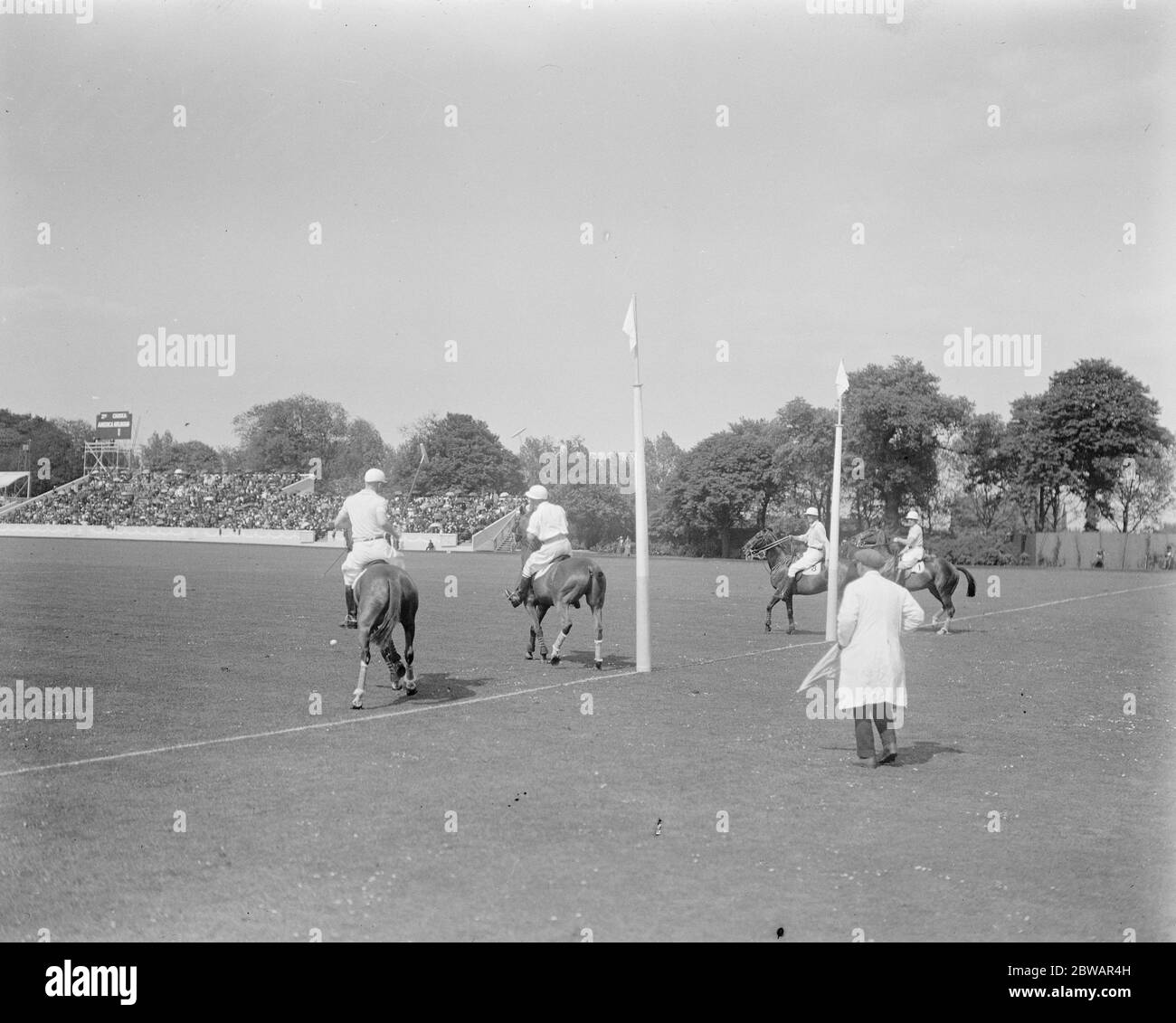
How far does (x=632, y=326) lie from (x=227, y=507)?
198 feet

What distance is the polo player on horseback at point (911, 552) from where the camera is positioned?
21266 millimetres

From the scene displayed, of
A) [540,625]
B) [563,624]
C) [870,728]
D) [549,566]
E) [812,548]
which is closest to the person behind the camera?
[870,728]

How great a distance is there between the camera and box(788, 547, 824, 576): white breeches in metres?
20.3

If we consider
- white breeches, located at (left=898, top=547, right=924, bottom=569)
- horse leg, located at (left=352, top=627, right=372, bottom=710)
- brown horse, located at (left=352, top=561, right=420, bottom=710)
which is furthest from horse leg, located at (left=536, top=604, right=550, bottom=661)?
white breeches, located at (left=898, top=547, right=924, bottom=569)

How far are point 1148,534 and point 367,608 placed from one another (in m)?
62.5

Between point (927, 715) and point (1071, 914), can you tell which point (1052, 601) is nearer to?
point (927, 715)

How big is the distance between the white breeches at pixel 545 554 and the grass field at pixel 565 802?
4.28ft

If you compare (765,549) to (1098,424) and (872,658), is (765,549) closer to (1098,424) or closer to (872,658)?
(872,658)

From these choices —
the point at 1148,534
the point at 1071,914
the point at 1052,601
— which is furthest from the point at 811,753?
the point at 1148,534

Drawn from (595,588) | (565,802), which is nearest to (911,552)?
(595,588)

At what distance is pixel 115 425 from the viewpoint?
82.4 m

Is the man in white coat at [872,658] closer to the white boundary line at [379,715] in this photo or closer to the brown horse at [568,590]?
the white boundary line at [379,715]

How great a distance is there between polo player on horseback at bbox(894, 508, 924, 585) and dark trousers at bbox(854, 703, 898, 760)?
12.0m
